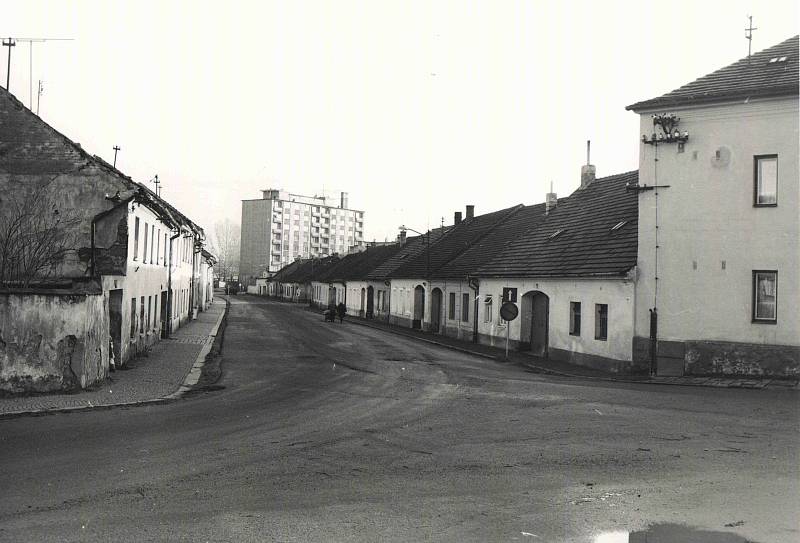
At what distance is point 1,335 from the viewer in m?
13.1

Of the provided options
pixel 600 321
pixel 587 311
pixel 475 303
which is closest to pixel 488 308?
pixel 475 303

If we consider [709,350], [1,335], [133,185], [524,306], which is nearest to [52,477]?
[1,335]

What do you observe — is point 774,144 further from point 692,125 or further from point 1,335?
point 1,335

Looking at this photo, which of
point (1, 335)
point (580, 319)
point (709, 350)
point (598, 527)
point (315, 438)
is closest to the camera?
point (598, 527)

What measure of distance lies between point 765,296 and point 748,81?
601 cm

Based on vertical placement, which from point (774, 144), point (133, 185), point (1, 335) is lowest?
point (1, 335)

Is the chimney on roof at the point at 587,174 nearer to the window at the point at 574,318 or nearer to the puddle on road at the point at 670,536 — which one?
the window at the point at 574,318

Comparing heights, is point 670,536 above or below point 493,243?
below

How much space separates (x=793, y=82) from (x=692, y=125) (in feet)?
8.70

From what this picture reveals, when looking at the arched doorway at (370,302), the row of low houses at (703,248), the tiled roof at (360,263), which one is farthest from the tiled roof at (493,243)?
the tiled roof at (360,263)

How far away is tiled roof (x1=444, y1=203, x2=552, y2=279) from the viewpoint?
35.7m

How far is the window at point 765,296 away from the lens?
17516 millimetres

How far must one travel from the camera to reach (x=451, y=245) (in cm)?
4409

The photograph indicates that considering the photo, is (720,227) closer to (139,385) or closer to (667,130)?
(667,130)
